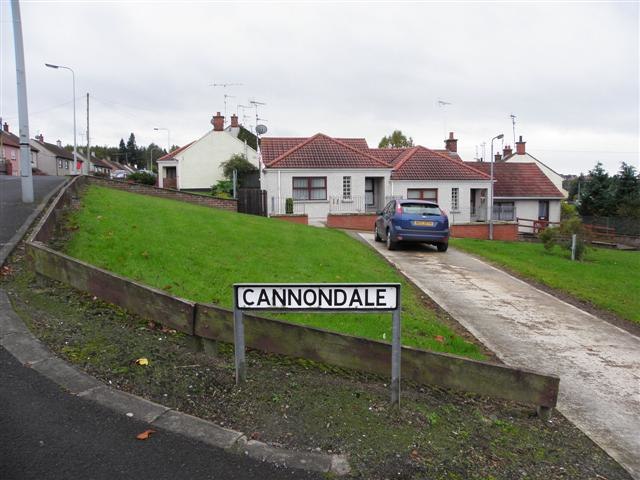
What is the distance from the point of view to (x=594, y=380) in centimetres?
516

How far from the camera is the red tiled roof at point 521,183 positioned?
120 ft

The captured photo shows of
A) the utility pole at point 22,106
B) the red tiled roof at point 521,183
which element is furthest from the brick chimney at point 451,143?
the utility pole at point 22,106

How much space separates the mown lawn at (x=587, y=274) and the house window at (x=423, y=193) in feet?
34.9

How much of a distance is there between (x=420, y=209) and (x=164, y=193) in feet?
38.4

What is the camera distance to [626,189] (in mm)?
42156

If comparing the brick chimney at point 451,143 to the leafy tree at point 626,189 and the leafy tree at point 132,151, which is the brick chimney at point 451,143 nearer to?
the leafy tree at point 626,189

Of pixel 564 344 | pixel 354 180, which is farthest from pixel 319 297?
pixel 354 180

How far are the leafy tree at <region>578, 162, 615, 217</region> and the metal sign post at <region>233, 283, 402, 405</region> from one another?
4536cm

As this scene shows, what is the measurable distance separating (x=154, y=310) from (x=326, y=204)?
77.8ft

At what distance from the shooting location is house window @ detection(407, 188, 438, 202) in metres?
30.4

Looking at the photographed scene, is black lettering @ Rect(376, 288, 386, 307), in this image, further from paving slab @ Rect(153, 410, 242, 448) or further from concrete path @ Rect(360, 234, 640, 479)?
concrete path @ Rect(360, 234, 640, 479)

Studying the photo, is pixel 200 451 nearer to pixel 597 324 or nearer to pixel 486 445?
pixel 486 445

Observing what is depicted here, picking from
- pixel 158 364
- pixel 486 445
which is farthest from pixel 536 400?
pixel 158 364

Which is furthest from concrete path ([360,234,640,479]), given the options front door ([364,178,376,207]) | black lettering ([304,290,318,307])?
front door ([364,178,376,207])
